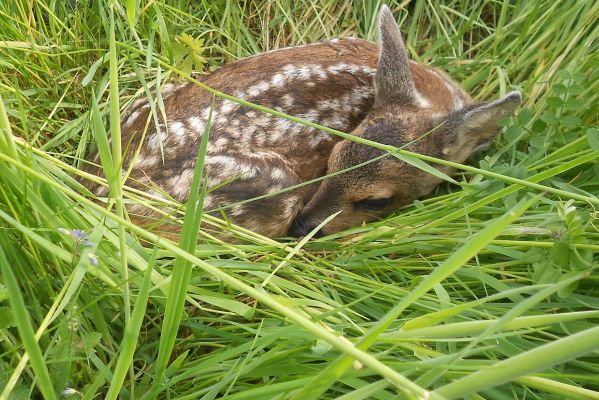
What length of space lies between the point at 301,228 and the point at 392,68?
0.76 m

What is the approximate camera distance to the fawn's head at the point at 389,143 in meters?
2.56

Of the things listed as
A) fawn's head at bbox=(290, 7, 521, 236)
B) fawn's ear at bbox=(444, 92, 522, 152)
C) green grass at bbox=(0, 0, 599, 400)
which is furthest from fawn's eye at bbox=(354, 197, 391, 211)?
fawn's ear at bbox=(444, 92, 522, 152)

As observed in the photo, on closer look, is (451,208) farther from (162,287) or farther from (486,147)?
(162,287)

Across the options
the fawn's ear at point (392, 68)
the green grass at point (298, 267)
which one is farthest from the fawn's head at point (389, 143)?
the green grass at point (298, 267)

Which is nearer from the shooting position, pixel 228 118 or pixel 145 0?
pixel 228 118

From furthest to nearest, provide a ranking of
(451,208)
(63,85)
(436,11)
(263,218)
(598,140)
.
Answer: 1. (436,11)
2. (63,85)
3. (263,218)
4. (451,208)
5. (598,140)

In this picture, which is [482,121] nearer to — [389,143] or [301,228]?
[389,143]

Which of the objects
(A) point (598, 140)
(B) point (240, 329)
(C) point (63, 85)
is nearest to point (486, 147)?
(A) point (598, 140)

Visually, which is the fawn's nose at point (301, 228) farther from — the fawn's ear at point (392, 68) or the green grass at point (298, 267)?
the fawn's ear at point (392, 68)

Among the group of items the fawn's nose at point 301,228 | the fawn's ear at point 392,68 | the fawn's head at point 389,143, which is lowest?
the fawn's nose at point 301,228

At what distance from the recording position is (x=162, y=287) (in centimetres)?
144

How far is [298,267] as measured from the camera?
2111 millimetres

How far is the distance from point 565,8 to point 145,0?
193cm

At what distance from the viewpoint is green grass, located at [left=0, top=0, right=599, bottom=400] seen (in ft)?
3.90
